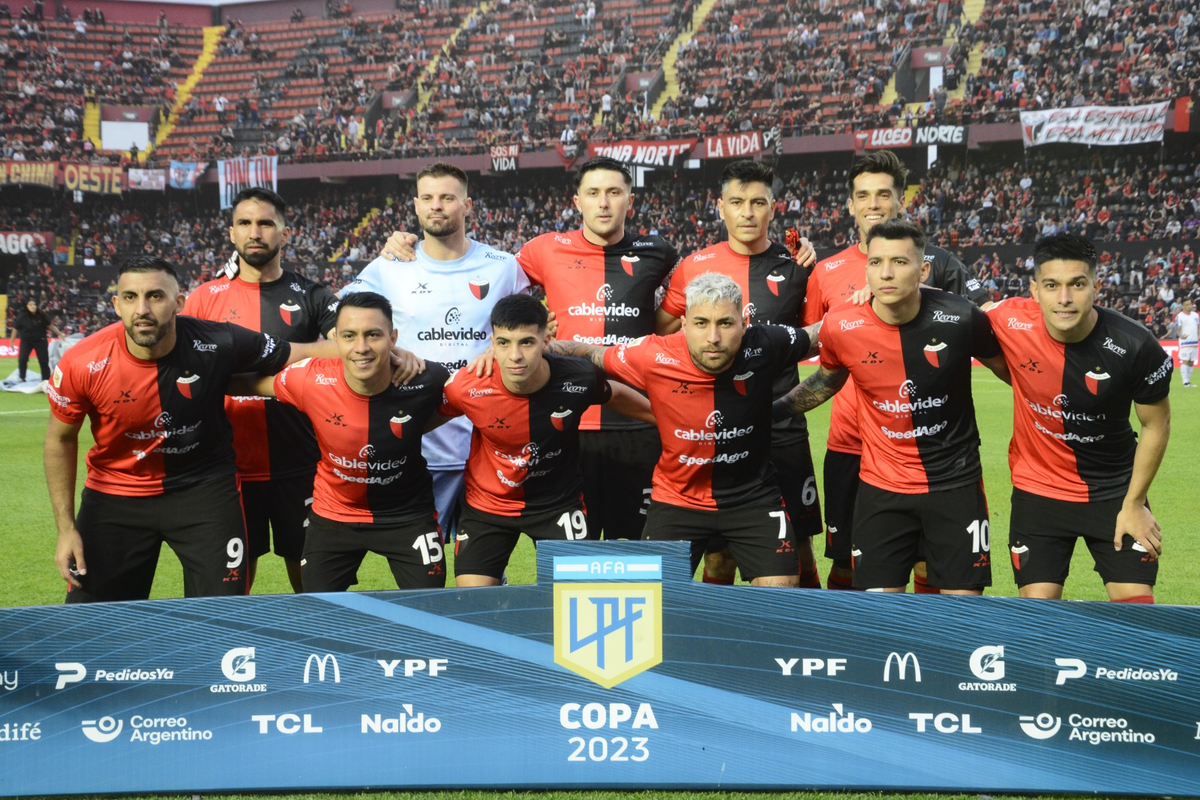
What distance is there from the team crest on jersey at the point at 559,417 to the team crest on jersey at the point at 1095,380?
7.58 ft

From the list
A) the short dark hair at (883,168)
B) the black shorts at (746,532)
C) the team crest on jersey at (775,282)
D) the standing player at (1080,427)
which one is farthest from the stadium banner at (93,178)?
Result: the standing player at (1080,427)

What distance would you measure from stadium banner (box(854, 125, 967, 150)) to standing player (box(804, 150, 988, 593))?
1011 inches

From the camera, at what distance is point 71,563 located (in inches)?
182

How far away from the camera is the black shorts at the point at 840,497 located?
5.64 m

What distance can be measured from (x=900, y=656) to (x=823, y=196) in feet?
101

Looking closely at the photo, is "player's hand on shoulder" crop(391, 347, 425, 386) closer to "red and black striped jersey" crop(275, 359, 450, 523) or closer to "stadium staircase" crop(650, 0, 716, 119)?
"red and black striped jersey" crop(275, 359, 450, 523)

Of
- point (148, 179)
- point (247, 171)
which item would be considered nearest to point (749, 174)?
point (247, 171)

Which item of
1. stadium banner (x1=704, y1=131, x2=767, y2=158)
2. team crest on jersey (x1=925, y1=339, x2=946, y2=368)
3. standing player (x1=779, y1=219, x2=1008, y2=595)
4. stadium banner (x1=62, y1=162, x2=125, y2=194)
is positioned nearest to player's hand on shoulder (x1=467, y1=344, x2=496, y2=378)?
standing player (x1=779, y1=219, x2=1008, y2=595)

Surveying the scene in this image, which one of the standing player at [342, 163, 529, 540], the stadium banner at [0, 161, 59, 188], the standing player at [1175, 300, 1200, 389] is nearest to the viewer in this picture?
the standing player at [342, 163, 529, 540]

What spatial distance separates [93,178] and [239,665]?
130 feet

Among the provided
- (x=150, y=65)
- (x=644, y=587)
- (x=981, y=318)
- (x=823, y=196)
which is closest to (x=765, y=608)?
(x=644, y=587)

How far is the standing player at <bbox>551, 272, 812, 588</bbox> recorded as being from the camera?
4.81 metres

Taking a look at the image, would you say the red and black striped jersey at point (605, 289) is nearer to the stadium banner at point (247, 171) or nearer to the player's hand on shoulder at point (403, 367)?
the player's hand on shoulder at point (403, 367)

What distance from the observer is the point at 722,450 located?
4.89 metres
